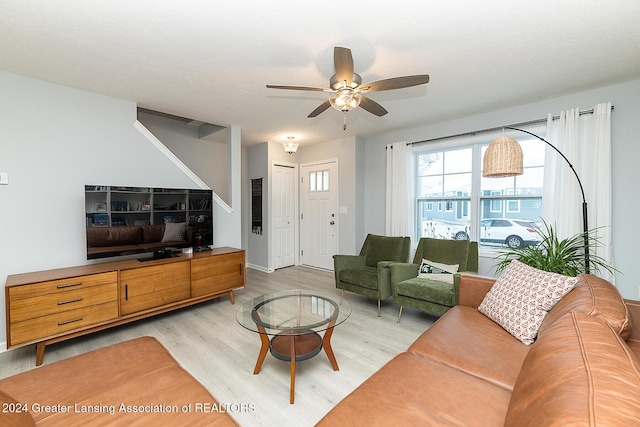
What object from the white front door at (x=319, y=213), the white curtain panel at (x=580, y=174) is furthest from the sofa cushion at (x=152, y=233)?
the white curtain panel at (x=580, y=174)

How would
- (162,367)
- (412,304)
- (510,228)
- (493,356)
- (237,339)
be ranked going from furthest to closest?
1. (510,228)
2. (412,304)
3. (237,339)
4. (493,356)
5. (162,367)

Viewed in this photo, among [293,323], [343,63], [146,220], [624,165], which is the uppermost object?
[343,63]

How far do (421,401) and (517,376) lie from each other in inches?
19.5

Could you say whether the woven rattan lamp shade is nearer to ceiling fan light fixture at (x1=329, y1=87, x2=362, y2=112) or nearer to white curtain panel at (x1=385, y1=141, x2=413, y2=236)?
ceiling fan light fixture at (x1=329, y1=87, x2=362, y2=112)

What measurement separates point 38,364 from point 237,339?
1509 mm

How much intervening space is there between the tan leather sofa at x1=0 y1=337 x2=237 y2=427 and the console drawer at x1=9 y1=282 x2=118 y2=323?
1.24m

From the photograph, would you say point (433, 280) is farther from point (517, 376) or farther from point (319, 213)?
point (319, 213)

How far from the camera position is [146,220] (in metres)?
3.04

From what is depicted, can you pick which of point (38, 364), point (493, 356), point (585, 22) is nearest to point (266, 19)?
point (585, 22)

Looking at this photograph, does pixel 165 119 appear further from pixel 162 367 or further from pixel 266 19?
pixel 162 367

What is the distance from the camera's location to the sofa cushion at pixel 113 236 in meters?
2.69

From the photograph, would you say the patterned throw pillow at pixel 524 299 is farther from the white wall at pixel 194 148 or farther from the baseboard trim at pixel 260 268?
the white wall at pixel 194 148

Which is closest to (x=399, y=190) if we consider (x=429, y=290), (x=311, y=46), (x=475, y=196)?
(x=475, y=196)

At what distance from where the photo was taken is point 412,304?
282 centimetres
